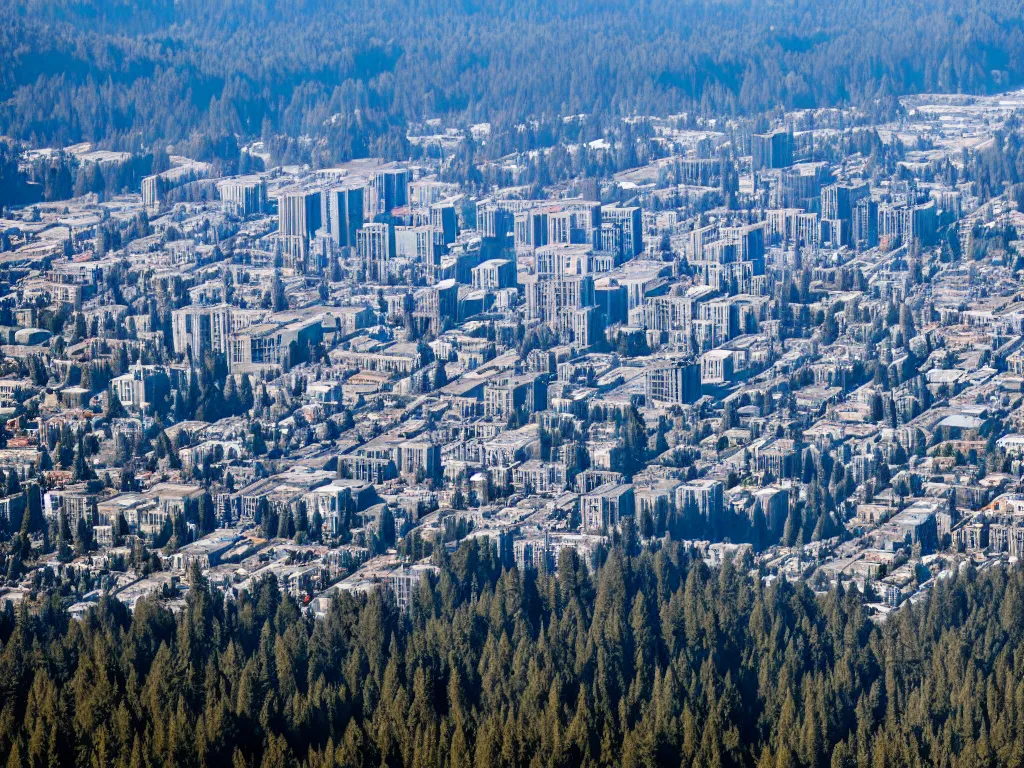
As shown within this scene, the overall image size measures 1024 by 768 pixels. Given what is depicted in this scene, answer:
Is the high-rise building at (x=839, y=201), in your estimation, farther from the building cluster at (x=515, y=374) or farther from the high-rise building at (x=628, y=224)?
the high-rise building at (x=628, y=224)

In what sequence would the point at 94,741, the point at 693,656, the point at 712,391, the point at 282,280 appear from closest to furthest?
the point at 94,741 < the point at 693,656 < the point at 712,391 < the point at 282,280

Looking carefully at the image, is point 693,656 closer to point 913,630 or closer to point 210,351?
point 913,630

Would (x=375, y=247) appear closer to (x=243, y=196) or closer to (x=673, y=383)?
(x=243, y=196)

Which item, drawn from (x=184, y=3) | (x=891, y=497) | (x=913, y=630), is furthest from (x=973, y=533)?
(x=184, y=3)

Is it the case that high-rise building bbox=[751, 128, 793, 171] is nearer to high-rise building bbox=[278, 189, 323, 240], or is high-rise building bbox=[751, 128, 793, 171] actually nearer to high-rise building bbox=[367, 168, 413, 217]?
high-rise building bbox=[367, 168, 413, 217]

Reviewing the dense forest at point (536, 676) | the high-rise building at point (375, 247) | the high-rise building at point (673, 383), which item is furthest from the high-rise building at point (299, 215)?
the dense forest at point (536, 676)

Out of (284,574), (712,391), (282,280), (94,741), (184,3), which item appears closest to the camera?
(94,741)
